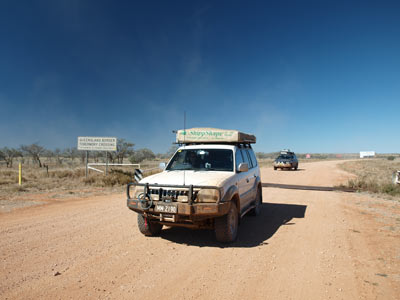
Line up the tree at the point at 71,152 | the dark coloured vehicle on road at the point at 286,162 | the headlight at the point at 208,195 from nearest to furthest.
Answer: the headlight at the point at 208,195, the dark coloured vehicle on road at the point at 286,162, the tree at the point at 71,152

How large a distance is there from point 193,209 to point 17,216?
5475 mm

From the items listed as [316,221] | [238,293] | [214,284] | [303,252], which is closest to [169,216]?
[214,284]

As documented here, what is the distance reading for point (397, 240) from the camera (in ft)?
17.9

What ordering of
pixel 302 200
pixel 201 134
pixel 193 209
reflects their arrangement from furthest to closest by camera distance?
1. pixel 302 200
2. pixel 201 134
3. pixel 193 209

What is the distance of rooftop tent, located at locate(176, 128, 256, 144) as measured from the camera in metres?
6.63

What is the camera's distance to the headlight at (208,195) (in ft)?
15.5

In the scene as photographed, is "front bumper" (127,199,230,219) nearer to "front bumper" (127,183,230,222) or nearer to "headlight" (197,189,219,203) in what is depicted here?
"front bumper" (127,183,230,222)

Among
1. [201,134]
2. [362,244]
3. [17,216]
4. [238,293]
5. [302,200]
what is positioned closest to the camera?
[238,293]

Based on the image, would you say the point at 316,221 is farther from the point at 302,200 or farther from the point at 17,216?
the point at 17,216

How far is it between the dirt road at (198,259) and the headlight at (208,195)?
879 millimetres

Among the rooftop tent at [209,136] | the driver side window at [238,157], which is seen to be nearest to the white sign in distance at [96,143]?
the rooftop tent at [209,136]

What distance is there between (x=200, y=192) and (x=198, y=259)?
1.06m

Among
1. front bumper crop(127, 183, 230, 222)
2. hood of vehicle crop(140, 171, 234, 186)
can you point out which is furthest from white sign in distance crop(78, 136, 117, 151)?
front bumper crop(127, 183, 230, 222)

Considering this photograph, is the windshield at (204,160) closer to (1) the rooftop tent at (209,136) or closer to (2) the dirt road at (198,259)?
(1) the rooftop tent at (209,136)
